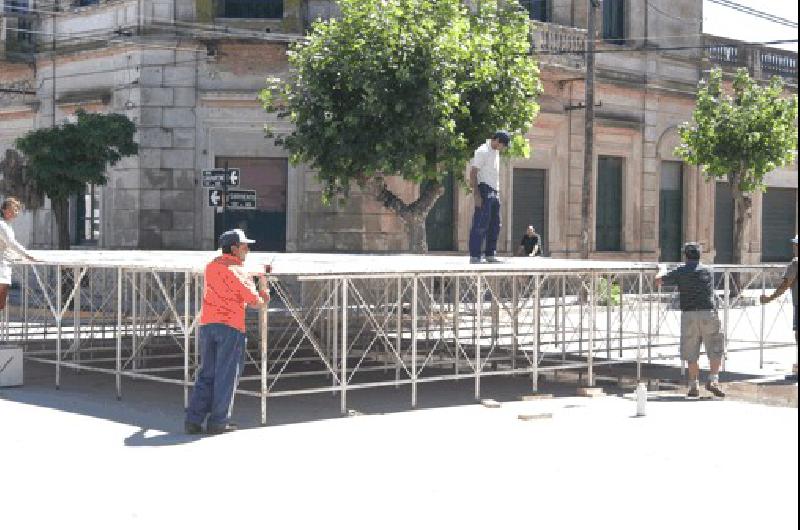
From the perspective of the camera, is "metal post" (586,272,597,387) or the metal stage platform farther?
"metal post" (586,272,597,387)

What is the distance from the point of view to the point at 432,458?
1144 cm

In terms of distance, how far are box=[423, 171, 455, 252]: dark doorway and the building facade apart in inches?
1.5

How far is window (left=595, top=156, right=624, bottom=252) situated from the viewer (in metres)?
38.1

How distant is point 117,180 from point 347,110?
7921mm

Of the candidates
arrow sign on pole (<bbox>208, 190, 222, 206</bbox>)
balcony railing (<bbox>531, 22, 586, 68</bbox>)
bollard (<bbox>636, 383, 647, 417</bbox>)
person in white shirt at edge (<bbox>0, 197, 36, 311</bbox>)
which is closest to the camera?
bollard (<bbox>636, 383, 647, 417</bbox>)

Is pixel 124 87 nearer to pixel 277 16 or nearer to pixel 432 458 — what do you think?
pixel 277 16

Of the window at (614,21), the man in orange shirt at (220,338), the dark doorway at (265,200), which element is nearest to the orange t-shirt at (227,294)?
the man in orange shirt at (220,338)

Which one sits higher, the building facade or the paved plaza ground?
the building facade

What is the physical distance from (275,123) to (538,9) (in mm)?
9270

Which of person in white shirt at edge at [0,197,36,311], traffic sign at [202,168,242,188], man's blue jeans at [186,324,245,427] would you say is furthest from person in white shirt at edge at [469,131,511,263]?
traffic sign at [202,168,242,188]

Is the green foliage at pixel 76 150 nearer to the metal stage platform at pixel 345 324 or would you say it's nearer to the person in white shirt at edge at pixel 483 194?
the metal stage platform at pixel 345 324

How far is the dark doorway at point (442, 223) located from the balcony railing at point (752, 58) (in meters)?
11.8

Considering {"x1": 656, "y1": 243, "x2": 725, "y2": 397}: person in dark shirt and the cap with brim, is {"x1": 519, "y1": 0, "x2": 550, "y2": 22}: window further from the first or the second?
the cap with brim

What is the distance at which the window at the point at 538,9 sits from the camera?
36125mm
